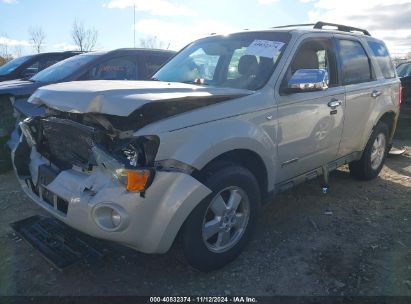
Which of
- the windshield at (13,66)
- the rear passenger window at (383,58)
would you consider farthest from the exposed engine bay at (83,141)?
the windshield at (13,66)

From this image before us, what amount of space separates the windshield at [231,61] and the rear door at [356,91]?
1.11 meters

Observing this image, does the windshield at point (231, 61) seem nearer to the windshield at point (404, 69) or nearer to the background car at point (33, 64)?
the background car at point (33, 64)

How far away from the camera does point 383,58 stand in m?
5.42

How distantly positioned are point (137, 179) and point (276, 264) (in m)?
1.54

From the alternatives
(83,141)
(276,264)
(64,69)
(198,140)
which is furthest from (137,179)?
(64,69)

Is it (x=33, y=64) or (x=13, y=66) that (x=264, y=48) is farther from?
(x=13, y=66)

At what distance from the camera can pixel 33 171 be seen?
11.0 ft

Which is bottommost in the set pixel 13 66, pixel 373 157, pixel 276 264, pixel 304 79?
pixel 276 264

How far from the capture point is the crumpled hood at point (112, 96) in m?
2.59

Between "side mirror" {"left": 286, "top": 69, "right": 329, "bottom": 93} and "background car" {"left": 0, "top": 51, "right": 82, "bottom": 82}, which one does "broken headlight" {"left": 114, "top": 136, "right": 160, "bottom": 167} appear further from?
"background car" {"left": 0, "top": 51, "right": 82, "bottom": 82}

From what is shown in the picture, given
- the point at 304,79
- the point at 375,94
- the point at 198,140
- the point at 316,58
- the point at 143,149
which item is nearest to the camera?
the point at 143,149

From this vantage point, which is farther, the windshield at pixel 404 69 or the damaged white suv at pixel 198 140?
the windshield at pixel 404 69

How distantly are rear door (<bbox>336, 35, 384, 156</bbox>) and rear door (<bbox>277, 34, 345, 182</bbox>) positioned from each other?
0.58 ft

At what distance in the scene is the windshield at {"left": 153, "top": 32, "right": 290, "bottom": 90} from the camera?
12.0ft
